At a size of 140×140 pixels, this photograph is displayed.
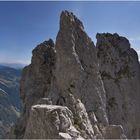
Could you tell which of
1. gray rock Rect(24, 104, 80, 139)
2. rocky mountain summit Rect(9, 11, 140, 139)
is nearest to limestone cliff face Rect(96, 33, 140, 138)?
rocky mountain summit Rect(9, 11, 140, 139)

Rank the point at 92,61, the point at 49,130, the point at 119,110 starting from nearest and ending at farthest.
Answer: the point at 49,130, the point at 92,61, the point at 119,110

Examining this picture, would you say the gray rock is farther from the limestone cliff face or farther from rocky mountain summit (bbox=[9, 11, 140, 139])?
the limestone cliff face

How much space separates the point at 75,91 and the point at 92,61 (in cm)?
1234

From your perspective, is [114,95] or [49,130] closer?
[49,130]

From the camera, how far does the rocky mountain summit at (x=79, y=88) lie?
101ft

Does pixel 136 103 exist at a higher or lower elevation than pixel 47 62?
lower

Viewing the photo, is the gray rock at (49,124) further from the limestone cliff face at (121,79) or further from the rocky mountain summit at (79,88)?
the limestone cliff face at (121,79)

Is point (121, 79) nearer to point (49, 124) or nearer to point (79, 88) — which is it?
point (79, 88)

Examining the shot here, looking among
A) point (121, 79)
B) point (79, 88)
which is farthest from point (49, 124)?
point (121, 79)

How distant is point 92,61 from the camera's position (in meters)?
68.5

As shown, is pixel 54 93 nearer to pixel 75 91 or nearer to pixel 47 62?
pixel 75 91

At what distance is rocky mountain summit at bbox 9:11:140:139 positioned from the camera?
30.6 meters

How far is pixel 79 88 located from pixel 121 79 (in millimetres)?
37126

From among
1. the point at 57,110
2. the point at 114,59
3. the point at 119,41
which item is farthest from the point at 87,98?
the point at 119,41
